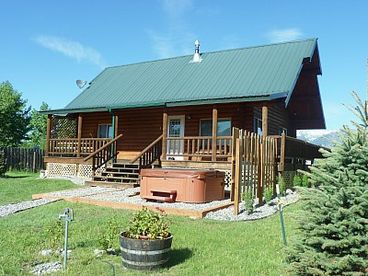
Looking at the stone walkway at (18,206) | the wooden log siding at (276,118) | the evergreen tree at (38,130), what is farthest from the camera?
the evergreen tree at (38,130)

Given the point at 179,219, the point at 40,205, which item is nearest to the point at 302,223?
the point at 179,219

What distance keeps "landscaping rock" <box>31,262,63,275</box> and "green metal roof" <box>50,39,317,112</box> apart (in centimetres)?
1062

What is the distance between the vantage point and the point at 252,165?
10766 mm

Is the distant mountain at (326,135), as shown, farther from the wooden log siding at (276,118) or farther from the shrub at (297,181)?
the wooden log siding at (276,118)

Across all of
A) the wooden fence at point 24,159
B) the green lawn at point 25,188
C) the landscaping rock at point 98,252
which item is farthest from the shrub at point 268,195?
the wooden fence at point 24,159

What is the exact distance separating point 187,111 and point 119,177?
16.9 ft

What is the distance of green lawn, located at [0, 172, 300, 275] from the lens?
5.44 meters

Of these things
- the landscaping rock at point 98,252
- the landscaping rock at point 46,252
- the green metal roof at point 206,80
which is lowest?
the landscaping rock at point 46,252

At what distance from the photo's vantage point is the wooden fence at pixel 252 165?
9891mm

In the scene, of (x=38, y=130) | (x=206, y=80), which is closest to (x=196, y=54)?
(x=206, y=80)

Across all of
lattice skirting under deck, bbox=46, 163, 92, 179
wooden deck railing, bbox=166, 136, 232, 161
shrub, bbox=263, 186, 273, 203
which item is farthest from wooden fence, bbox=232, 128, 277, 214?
lattice skirting under deck, bbox=46, 163, 92, 179

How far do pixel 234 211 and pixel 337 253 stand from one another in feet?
19.3

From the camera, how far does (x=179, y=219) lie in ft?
29.3

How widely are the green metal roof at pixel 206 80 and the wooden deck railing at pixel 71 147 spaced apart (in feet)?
5.89
